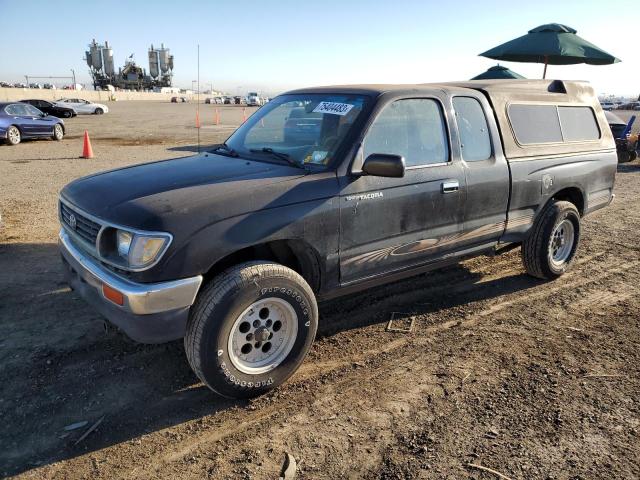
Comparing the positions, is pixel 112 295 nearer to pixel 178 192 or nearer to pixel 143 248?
pixel 143 248

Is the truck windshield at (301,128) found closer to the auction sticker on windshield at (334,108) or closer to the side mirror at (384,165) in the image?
the auction sticker on windshield at (334,108)

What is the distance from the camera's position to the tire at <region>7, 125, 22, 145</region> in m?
15.7

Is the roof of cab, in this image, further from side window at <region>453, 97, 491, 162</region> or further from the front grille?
the front grille

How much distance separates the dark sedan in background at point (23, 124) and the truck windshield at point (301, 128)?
1480 centimetres

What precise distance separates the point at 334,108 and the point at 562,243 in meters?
3.07

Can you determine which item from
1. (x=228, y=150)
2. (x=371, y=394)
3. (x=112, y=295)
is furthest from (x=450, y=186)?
(x=112, y=295)

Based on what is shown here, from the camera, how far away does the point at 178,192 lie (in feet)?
9.75

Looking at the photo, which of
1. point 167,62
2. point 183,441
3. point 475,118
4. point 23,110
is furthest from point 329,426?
point 167,62

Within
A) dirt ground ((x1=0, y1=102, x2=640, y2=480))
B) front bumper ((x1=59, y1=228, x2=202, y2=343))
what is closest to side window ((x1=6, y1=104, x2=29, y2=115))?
dirt ground ((x1=0, y1=102, x2=640, y2=480))

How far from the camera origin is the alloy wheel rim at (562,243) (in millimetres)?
5090

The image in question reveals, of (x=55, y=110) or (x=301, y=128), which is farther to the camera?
(x=55, y=110)

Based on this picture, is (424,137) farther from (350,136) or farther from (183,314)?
(183,314)

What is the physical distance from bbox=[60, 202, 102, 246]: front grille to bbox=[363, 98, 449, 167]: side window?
1.84 meters

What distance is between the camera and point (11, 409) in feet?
9.56
